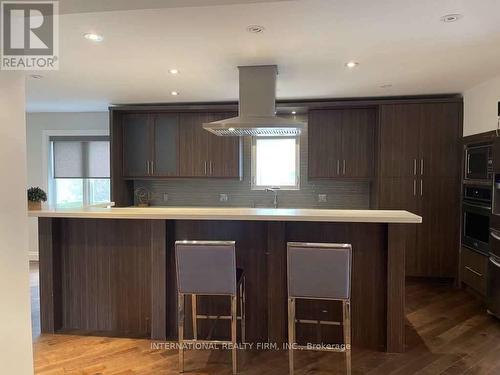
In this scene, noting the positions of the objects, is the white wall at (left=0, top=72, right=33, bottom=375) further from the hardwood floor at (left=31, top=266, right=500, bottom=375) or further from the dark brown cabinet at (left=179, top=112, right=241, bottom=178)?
the dark brown cabinet at (left=179, top=112, right=241, bottom=178)

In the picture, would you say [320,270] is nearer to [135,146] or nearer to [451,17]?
[451,17]

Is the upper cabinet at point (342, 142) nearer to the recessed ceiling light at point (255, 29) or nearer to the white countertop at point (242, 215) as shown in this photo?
the white countertop at point (242, 215)

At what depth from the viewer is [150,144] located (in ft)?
Result: 17.1

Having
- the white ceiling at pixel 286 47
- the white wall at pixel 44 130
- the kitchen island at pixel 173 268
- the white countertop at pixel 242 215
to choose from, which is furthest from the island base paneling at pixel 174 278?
the white wall at pixel 44 130

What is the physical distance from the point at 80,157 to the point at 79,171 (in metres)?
0.23

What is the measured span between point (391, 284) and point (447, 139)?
104 inches

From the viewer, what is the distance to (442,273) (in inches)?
177

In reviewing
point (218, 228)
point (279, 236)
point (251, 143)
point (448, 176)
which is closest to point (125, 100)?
point (251, 143)

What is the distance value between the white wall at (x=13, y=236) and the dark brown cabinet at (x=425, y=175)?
4.04 metres

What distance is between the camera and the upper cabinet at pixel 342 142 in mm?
4809

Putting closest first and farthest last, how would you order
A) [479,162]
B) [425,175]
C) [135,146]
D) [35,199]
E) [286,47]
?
[286,47], [35,199], [479,162], [425,175], [135,146]

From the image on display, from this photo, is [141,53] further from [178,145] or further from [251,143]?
[251,143]

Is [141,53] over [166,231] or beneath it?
over

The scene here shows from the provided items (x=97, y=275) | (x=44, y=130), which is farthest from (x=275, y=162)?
(x=44, y=130)
